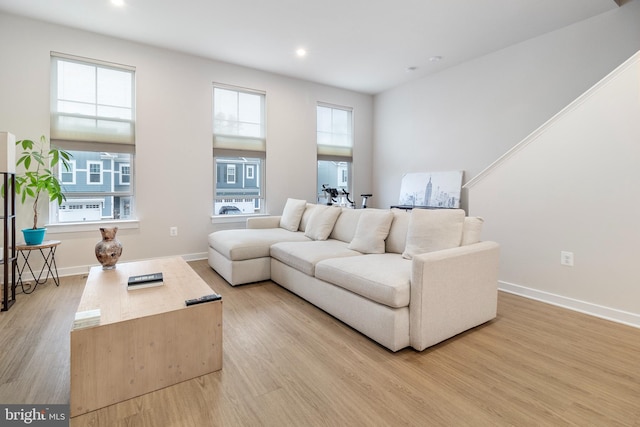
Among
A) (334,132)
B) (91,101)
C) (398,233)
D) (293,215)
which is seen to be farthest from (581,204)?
(91,101)

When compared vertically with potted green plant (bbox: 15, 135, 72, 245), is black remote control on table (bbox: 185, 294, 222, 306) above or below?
below

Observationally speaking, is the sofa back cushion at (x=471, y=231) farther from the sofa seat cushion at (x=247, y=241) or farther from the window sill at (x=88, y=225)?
the window sill at (x=88, y=225)

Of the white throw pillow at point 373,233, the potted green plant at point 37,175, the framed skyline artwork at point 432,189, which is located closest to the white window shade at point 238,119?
the potted green plant at point 37,175

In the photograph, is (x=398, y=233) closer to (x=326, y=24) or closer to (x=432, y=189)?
(x=432, y=189)

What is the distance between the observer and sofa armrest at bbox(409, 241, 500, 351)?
1.99 m

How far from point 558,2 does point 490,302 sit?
3026 millimetres

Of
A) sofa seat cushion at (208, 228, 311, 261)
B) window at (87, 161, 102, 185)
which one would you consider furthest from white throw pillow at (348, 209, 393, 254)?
window at (87, 161, 102, 185)

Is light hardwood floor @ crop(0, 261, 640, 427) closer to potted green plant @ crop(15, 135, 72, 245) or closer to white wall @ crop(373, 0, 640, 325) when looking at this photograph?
white wall @ crop(373, 0, 640, 325)

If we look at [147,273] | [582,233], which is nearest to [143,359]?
[147,273]

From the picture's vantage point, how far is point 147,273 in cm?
238

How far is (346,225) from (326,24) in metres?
2.28

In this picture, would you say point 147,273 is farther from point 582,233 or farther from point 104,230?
point 582,233

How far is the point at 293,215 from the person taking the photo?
4258mm

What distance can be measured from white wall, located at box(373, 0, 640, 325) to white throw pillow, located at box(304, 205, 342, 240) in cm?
157
